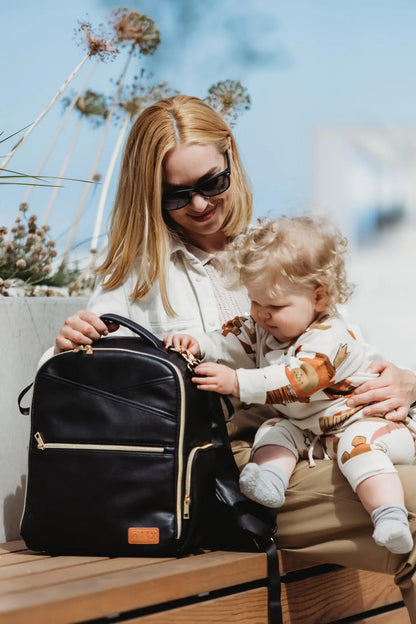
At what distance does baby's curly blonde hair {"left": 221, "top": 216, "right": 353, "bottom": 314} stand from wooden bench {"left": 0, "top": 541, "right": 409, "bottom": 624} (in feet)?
2.25

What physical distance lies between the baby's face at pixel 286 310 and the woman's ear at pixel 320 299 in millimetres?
11

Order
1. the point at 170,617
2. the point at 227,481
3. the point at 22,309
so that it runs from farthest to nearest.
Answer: the point at 22,309
the point at 227,481
the point at 170,617

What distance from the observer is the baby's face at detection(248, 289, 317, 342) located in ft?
7.15

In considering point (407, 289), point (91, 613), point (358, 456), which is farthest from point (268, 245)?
point (407, 289)

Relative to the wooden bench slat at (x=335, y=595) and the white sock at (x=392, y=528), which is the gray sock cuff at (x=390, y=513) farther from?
the wooden bench slat at (x=335, y=595)

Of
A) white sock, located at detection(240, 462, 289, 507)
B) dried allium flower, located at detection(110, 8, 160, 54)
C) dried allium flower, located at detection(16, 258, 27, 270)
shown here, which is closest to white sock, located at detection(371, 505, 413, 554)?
white sock, located at detection(240, 462, 289, 507)

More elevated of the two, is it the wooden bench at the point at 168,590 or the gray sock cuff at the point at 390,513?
the gray sock cuff at the point at 390,513

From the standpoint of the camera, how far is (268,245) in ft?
7.21

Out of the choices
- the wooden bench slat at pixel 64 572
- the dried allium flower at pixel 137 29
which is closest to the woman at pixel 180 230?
the wooden bench slat at pixel 64 572

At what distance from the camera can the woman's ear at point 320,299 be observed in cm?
221

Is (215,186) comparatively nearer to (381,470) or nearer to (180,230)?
(180,230)

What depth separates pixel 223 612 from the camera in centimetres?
207

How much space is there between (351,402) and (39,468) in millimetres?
792

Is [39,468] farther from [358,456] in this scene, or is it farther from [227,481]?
[358,456]
